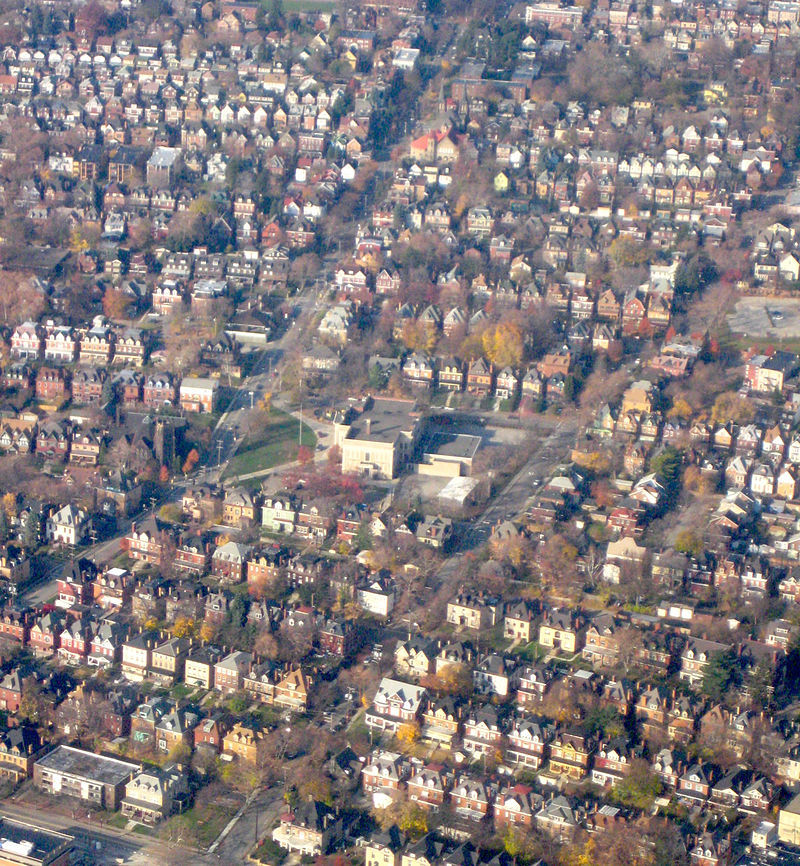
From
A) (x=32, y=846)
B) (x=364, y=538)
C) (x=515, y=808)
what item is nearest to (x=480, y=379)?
(x=364, y=538)

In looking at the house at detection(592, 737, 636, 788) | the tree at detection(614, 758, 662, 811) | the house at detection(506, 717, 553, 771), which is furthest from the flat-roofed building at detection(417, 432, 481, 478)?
the tree at detection(614, 758, 662, 811)

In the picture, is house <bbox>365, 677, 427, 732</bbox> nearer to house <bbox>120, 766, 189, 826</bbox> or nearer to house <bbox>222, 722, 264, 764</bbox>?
house <bbox>222, 722, 264, 764</bbox>

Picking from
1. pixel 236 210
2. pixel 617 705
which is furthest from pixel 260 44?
pixel 617 705

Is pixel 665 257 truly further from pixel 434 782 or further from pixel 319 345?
pixel 434 782

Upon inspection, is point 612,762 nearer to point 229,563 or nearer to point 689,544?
point 689,544

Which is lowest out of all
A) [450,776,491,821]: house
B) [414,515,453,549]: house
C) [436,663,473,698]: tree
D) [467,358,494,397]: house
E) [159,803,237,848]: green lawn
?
[159,803,237,848]: green lawn

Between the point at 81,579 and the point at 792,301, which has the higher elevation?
the point at 792,301
